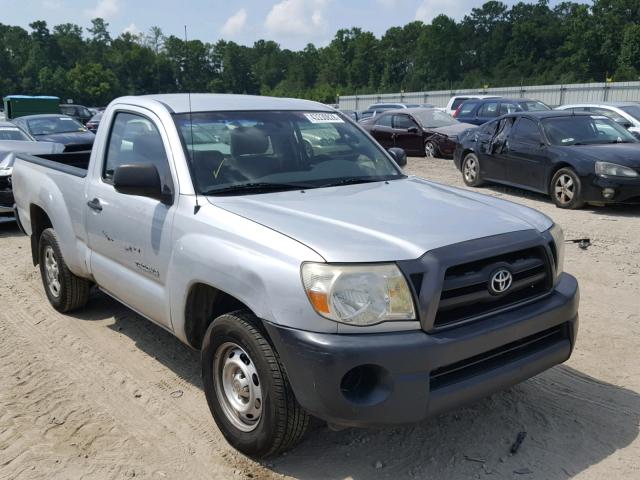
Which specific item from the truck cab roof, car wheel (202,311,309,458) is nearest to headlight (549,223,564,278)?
car wheel (202,311,309,458)

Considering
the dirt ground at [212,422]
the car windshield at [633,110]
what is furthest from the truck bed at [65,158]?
the car windshield at [633,110]

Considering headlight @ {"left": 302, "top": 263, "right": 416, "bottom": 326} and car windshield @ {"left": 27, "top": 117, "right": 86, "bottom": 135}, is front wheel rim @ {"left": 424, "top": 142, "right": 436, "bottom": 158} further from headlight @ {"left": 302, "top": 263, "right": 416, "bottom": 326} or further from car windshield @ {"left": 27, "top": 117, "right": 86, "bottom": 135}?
headlight @ {"left": 302, "top": 263, "right": 416, "bottom": 326}

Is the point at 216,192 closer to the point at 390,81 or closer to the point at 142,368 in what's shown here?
the point at 142,368

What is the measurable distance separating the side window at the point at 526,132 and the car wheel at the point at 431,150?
5900 mm

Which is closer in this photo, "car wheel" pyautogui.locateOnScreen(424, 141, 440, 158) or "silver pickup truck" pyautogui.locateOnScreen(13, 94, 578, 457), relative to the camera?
"silver pickup truck" pyautogui.locateOnScreen(13, 94, 578, 457)

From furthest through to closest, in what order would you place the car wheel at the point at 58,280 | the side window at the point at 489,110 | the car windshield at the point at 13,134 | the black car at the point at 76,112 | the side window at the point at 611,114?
1. the black car at the point at 76,112
2. the side window at the point at 489,110
3. the side window at the point at 611,114
4. the car windshield at the point at 13,134
5. the car wheel at the point at 58,280

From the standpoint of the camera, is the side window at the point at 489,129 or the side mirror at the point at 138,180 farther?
the side window at the point at 489,129

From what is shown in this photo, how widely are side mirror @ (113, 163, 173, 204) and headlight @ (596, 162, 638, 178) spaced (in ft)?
24.6

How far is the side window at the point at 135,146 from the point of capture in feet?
12.9

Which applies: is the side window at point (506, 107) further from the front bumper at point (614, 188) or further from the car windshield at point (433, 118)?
the front bumper at point (614, 188)

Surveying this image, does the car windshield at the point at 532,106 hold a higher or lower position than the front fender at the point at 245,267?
higher

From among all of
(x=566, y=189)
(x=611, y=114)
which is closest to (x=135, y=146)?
(x=566, y=189)

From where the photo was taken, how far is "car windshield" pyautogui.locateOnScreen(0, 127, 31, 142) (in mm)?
12734

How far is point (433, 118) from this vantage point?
59.6ft
